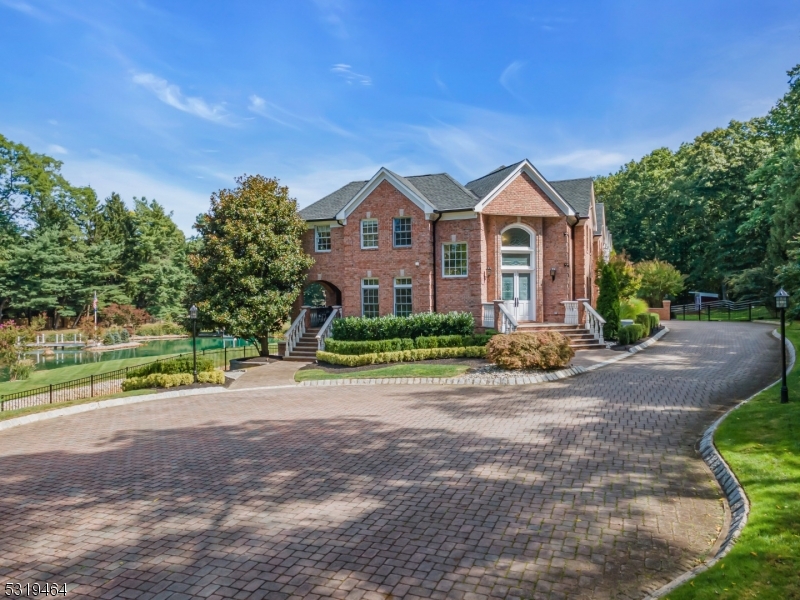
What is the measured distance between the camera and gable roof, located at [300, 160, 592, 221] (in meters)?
23.6

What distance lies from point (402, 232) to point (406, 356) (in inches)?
259

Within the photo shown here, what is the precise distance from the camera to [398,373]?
58.3 feet

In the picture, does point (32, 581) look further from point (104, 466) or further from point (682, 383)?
point (682, 383)

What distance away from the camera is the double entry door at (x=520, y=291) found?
2428cm

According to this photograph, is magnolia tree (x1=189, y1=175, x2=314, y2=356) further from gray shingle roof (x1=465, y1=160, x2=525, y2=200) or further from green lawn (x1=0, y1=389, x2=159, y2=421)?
gray shingle roof (x1=465, y1=160, x2=525, y2=200)

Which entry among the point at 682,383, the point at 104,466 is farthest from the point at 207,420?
the point at 682,383

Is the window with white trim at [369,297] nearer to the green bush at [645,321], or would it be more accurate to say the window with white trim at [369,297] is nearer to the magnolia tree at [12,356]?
the green bush at [645,321]

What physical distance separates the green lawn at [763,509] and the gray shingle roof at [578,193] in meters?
16.6

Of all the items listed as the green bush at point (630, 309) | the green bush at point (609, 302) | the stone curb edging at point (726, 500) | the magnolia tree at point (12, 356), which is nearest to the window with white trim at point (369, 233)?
the green bush at point (609, 302)

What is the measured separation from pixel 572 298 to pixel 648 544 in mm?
20462

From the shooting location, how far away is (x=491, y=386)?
15617 millimetres

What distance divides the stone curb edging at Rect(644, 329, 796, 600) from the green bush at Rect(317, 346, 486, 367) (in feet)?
34.4

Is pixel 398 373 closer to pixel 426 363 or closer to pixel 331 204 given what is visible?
pixel 426 363

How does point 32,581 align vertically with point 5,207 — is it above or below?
below
